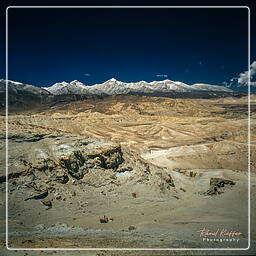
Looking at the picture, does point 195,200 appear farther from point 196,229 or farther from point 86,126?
point 86,126

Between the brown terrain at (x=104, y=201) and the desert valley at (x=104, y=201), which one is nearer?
the brown terrain at (x=104, y=201)

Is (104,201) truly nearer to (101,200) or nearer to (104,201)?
(104,201)

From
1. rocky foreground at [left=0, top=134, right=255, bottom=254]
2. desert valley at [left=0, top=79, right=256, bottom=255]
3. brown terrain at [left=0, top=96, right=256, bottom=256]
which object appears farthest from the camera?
rocky foreground at [left=0, top=134, right=255, bottom=254]

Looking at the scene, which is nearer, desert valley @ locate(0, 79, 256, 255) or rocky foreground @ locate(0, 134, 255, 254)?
desert valley @ locate(0, 79, 256, 255)

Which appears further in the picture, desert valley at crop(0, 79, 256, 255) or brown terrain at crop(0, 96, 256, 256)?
desert valley at crop(0, 79, 256, 255)

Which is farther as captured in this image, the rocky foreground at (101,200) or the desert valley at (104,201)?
the rocky foreground at (101,200)

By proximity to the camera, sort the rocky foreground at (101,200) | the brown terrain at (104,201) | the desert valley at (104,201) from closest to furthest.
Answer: the brown terrain at (104,201), the desert valley at (104,201), the rocky foreground at (101,200)

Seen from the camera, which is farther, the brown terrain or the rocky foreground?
the rocky foreground

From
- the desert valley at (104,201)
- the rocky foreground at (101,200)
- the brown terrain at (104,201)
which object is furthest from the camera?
the rocky foreground at (101,200)

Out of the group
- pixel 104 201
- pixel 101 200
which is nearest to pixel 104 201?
pixel 104 201

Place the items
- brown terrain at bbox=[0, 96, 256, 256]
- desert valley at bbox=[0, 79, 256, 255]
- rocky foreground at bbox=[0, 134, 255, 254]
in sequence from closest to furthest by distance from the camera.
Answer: brown terrain at bbox=[0, 96, 256, 256]
desert valley at bbox=[0, 79, 256, 255]
rocky foreground at bbox=[0, 134, 255, 254]

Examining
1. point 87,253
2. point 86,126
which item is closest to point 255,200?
point 87,253
